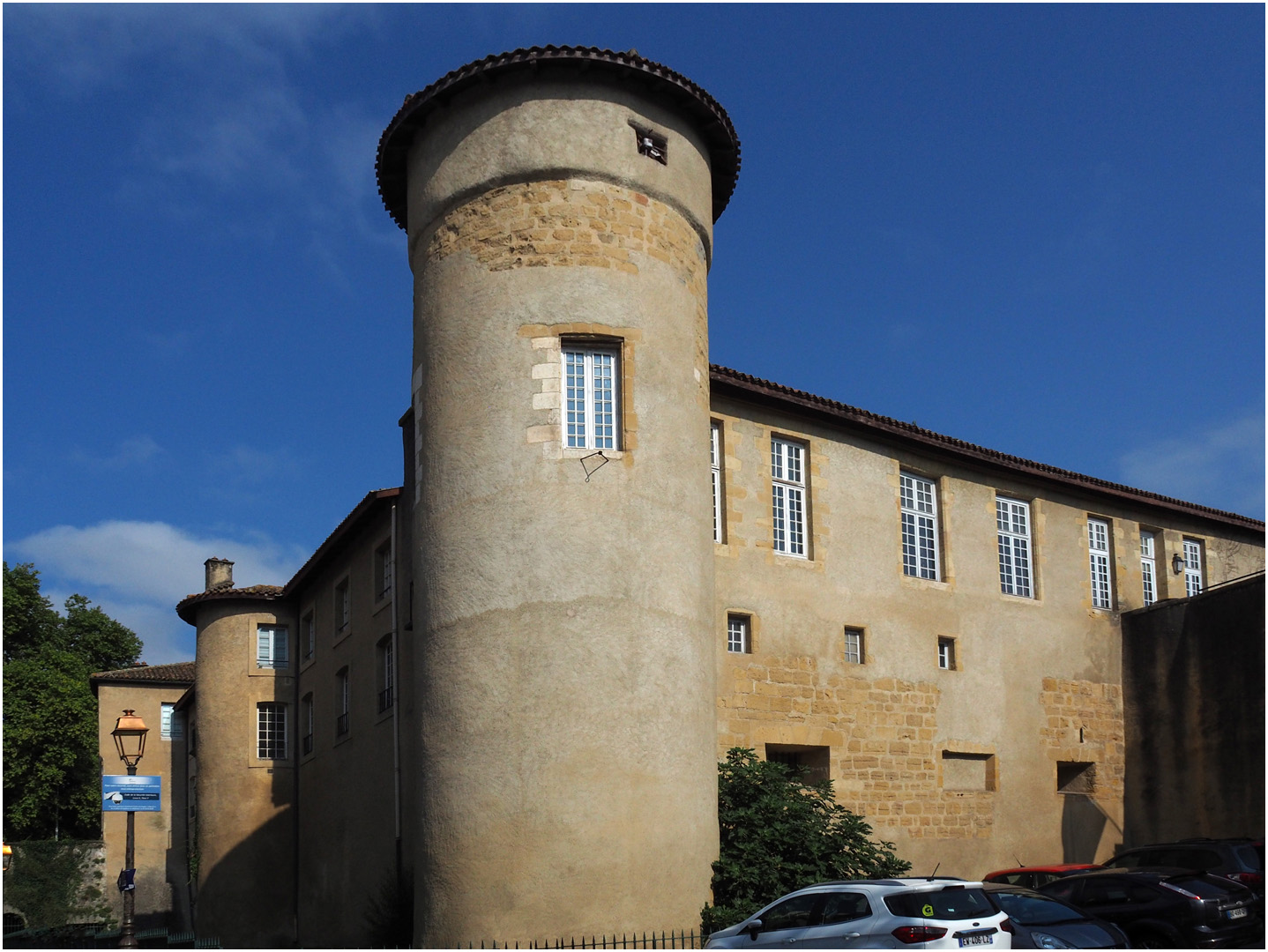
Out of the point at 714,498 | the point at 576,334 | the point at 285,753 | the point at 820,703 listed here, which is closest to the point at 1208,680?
the point at 820,703

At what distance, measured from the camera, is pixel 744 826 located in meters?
17.8

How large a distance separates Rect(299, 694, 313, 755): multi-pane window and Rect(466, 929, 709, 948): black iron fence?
16.3m

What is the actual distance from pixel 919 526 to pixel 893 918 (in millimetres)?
13302

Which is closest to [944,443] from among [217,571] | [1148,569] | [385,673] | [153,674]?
[1148,569]

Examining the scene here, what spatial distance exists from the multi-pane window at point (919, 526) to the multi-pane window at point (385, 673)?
933 cm

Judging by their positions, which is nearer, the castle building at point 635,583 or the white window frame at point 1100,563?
the castle building at point 635,583

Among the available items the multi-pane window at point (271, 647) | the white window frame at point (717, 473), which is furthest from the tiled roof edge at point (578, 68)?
the multi-pane window at point (271, 647)

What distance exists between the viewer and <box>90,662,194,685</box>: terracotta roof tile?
153 ft

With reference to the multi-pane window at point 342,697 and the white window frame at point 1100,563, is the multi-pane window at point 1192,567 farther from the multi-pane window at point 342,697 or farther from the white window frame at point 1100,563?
the multi-pane window at point 342,697

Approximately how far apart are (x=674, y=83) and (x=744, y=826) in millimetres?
9879

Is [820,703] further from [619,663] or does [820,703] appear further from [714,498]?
[619,663]

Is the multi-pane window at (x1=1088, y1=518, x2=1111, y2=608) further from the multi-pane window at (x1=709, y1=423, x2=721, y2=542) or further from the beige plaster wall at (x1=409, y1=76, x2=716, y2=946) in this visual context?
the beige plaster wall at (x1=409, y1=76, x2=716, y2=946)

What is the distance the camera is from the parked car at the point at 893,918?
455 inches

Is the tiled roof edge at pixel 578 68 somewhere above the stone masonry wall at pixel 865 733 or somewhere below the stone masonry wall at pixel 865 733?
above
